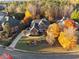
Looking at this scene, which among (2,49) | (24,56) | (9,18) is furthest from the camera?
(9,18)

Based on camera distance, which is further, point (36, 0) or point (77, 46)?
point (36, 0)

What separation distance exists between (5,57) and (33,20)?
608cm

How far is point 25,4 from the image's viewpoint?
1795cm

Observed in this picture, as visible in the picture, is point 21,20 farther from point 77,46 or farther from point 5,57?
point 5,57

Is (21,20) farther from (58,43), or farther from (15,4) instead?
(58,43)

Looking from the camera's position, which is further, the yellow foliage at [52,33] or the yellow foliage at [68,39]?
the yellow foliage at [52,33]

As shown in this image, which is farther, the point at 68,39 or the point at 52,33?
the point at 52,33

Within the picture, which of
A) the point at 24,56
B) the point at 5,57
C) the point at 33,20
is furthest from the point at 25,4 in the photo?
the point at 5,57

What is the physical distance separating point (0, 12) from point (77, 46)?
7255mm

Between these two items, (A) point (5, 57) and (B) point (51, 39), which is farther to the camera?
(B) point (51, 39)

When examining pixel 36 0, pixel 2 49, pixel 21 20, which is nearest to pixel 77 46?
pixel 2 49

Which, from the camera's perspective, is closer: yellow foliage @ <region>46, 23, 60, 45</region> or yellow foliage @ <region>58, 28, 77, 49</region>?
yellow foliage @ <region>58, 28, 77, 49</region>

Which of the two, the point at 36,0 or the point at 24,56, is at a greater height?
the point at 36,0

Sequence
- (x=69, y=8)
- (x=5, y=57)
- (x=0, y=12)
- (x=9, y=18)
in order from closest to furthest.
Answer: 1. (x=5, y=57)
2. (x=9, y=18)
3. (x=69, y=8)
4. (x=0, y=12)
